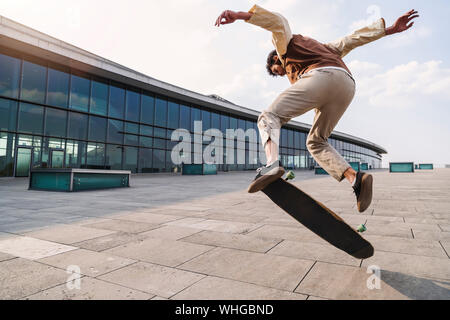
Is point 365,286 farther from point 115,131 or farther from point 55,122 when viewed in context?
point 115,131

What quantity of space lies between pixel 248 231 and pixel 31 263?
2.29 meters

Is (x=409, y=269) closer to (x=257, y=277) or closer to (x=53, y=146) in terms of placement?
(x=257, y=277)

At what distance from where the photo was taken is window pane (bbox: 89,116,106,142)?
19.2 meters

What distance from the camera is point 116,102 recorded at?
2095 centimetres

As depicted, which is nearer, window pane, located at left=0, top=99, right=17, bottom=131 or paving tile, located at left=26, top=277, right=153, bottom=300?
paving tile, located at left=26, top=277, right=153, bottom=300

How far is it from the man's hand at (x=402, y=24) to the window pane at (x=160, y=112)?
2241 centimetres

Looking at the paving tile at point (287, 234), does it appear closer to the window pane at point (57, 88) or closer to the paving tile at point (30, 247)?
the paving tile at point (30, 247)

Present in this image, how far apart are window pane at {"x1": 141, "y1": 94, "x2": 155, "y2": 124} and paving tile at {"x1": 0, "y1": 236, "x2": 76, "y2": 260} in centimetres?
2050

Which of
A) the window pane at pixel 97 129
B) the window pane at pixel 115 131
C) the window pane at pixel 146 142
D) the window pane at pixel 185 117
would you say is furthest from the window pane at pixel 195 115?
the window pane at pixel 97 129

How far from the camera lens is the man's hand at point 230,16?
2.26 meters

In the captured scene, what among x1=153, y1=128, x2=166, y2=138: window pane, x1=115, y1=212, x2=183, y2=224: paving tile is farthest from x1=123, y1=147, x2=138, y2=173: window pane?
x1=115, y1=212, x2=183, y2=224: paving tile

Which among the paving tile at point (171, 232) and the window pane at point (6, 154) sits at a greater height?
the window pane at point (6, 154)

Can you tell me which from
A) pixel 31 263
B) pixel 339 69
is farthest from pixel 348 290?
pixel 31 263

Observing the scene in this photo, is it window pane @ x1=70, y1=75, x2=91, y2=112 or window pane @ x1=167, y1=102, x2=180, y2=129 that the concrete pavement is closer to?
window pane @ x1=70, y1=75, x2=91, y2=112
